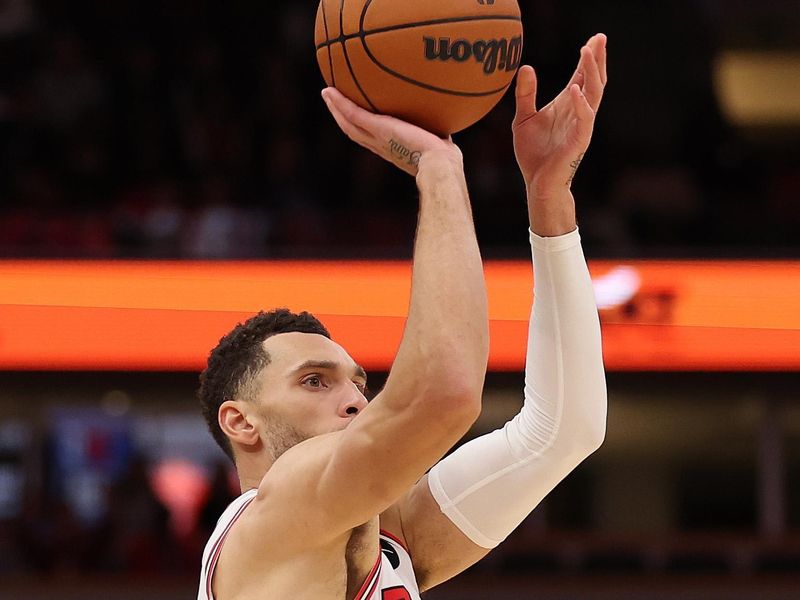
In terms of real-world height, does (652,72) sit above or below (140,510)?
above

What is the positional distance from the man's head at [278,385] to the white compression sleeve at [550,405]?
32 cm

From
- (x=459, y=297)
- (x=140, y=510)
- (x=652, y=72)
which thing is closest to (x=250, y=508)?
(x=459, y=297)

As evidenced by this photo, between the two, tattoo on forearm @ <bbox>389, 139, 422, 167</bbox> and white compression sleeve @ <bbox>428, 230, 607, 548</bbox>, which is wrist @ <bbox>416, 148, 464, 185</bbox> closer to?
tattoo on forearm @ <bbox>389, 139, 422, 167</bbox>

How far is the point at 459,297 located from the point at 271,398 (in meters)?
0.71

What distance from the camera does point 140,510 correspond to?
8.16 meters

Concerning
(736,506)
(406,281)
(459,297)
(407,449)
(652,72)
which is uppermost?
(459,297)

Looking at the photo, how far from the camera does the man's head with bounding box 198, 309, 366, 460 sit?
2.70 metres

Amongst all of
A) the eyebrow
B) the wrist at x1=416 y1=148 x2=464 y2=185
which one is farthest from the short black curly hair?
the wrist at x1=416 y1=148 x2=464 y2=185

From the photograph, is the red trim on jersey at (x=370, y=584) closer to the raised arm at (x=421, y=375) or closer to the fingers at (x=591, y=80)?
the raised arm at (x=421, y=375)

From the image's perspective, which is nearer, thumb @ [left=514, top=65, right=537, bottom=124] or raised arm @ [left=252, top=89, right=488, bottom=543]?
raised arm @ [left=252, top=89, right=488, bottom=543]

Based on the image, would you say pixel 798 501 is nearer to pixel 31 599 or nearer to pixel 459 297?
pixel 31 599

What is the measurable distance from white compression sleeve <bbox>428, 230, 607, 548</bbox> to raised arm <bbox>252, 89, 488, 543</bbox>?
1.56ft

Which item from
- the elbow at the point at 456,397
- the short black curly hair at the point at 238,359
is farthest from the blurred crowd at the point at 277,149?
the elbow at the point at 456,397

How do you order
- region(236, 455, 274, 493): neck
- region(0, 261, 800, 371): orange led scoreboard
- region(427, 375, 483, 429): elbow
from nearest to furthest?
region(427, 375, 483, 429): elbow, region(236, 455, 274, 493): neck, region(0, 261, 800, 371): orange led scoreboard
